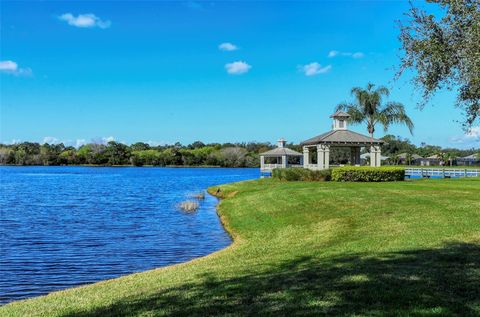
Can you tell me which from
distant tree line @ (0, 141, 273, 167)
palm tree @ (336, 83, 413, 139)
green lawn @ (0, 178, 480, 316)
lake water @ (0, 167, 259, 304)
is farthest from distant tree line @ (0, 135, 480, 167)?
green lawn @ (0, 178, 480, 316)

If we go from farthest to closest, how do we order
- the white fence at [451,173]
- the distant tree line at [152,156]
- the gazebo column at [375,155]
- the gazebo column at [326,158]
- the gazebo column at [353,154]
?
the distant tree line at [152,156], the gazebo column at [353,154], the white fence at [451,173], the gazebo column at [375,155], the gazebo column at [326,158]

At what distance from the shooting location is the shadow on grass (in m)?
6.95

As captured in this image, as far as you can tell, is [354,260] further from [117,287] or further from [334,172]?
[334,172]

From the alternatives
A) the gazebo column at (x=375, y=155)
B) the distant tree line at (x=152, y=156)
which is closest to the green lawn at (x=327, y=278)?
the gazebo column at (x=375, y=155)

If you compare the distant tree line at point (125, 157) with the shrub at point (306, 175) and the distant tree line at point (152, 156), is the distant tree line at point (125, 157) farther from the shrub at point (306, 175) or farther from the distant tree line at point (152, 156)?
the shrub at point (306, 175)

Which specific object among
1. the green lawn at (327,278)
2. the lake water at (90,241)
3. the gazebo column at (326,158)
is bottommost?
the lake water at (90,241)

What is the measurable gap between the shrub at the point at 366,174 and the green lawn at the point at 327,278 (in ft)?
66.2

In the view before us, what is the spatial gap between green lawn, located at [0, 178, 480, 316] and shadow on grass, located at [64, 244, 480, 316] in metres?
0.02

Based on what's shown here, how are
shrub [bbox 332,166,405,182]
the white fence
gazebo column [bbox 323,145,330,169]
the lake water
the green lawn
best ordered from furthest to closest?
the white fence → gazebo column [bbox 323,145,330,169] → shrub [bbox 332,166,405,182] → the lake water → the green lawn

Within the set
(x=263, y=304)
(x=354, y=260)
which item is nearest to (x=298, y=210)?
(x=354, y=260)

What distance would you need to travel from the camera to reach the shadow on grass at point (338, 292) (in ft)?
22.8

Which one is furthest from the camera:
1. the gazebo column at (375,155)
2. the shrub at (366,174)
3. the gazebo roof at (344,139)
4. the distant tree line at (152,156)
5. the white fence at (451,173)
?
the distant tree line at (152,156)

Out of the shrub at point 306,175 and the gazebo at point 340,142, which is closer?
the shrub at point 306,175

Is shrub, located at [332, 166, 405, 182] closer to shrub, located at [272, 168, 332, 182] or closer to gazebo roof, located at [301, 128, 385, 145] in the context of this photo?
shrub, located at [272, 168, 332, 182]
